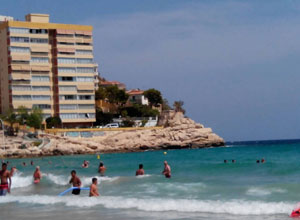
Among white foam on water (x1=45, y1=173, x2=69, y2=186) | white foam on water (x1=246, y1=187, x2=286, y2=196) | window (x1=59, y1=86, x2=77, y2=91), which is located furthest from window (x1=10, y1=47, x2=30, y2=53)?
white foam on water (x1=246, y1=187, x2=286, y2=196)

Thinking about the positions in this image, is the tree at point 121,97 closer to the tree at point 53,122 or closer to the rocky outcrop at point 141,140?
the rocky outcrop at point 141,140

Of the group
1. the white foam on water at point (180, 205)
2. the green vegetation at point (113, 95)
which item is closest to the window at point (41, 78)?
the green vegetation at point (113, 95)

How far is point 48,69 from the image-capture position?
9250 centimetres

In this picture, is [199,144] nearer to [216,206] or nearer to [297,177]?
[297,177]

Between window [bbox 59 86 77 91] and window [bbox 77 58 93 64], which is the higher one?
window [bbox 77 58 93 64]

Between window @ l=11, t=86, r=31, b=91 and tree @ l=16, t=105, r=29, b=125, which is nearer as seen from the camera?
tree @ l=16, t=105, r=29, b=125

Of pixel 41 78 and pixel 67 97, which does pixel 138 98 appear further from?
pixel 41 78

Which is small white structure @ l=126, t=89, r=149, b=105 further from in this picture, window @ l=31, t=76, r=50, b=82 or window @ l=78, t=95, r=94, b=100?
window @ l=31, t=76, r=50, b=82

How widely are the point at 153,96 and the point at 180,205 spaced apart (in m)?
87.1

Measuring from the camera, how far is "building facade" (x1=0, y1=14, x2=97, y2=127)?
9019cm

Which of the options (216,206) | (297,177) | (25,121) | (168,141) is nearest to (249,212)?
(216,206)

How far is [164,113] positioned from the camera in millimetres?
99312

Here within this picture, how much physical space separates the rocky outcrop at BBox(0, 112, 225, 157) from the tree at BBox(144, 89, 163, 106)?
8864 millimetres

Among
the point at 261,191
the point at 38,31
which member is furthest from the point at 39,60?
the point at 261,191
